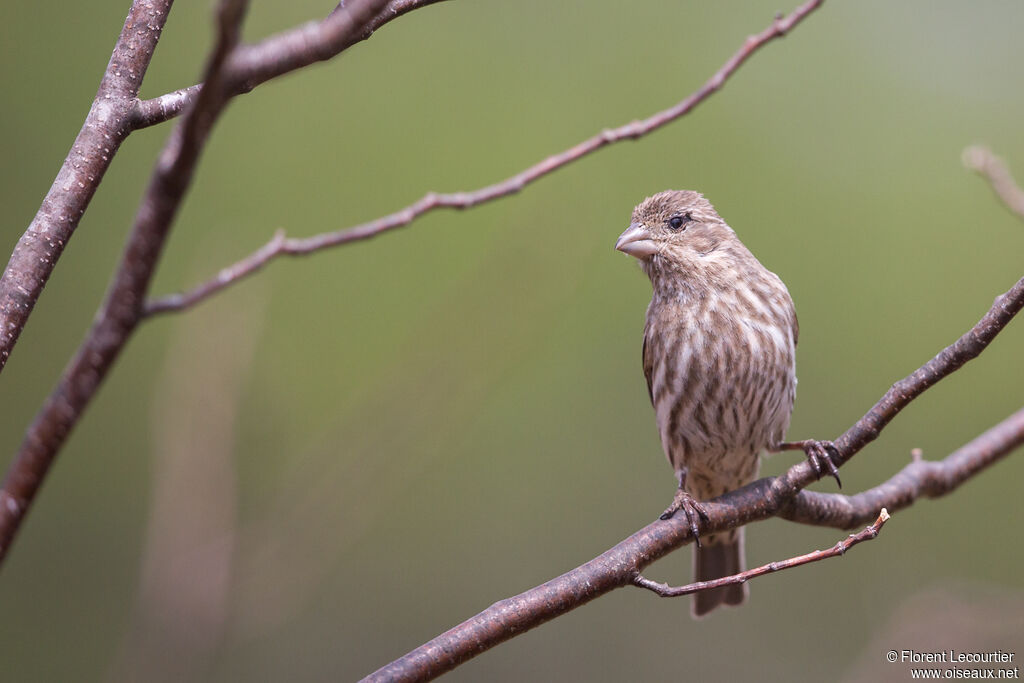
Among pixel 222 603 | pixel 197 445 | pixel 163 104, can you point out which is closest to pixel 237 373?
pixel 197 445

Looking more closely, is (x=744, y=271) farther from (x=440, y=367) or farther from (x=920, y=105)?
(x=920, y=105)

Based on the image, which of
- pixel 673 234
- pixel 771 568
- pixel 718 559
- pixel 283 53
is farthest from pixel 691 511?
pixel 283 53

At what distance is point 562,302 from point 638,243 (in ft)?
7.81

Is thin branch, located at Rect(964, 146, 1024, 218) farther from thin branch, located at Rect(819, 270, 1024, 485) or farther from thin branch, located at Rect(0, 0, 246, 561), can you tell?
thin branch, located at Rect(0, 0, 246, 561)

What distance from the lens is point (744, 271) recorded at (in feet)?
15.0

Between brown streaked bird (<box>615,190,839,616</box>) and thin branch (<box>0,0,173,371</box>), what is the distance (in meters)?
2.28

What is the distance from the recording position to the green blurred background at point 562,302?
24.5 feet

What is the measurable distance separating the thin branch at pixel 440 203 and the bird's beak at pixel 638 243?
161 cm

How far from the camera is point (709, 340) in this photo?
439 centimetres

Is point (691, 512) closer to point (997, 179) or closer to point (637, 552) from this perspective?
point (637, 552)

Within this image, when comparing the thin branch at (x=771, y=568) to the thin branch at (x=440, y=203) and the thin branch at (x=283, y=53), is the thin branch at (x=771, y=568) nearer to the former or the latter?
the thin branch at (x=440, y=203)

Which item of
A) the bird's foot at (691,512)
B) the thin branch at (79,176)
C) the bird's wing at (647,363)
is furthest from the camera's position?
the bird's wing at (647,363)

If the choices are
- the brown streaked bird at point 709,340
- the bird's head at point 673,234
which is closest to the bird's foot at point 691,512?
the brown streaked bird at point 709,340

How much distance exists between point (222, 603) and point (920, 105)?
6.67 meters
